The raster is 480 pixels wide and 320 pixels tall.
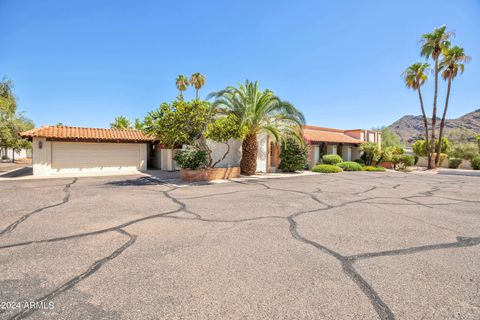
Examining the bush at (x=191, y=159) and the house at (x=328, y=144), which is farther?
the house at (x=328, y=144)

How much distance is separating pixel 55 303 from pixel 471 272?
18.6ft

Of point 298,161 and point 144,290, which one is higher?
point 298,161

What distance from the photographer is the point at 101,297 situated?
2.70 m

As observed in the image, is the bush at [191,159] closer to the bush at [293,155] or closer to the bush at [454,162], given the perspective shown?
the bush at [293,155]

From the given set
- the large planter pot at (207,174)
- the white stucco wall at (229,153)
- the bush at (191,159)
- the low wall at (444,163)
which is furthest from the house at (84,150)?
the low wall at (444,163)

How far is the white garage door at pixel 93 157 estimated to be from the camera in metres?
16.5

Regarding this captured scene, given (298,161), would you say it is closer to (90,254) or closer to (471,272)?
(471,272)

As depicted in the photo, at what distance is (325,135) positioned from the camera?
25766mm

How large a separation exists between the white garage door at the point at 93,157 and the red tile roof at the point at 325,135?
1644 centimetres

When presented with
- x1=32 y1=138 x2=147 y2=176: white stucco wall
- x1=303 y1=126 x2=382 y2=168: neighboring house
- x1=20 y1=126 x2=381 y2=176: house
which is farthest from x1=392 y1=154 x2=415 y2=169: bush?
x1=32 y1=138 x2=147 y2=176: white stucco wall

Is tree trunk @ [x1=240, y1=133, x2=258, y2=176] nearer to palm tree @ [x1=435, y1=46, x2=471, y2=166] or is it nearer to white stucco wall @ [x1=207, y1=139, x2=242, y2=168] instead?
white stucco wall @ [x1=207, y1=139, x2=242, y2=168]

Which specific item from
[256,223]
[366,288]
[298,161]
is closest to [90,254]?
[256,223]

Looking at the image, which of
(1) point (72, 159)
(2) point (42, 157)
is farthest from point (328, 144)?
(2) point (42, 157)

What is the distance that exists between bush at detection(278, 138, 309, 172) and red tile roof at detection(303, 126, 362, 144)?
4116mm
